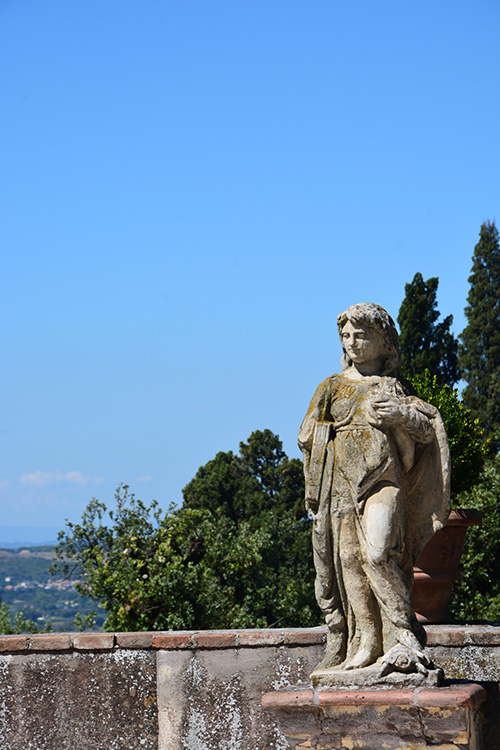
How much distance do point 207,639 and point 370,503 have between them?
1.92 metres

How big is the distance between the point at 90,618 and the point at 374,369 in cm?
798

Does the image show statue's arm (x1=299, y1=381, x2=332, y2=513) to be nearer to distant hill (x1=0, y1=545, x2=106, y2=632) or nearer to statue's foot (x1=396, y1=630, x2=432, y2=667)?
statue's foot (x1=396, y1=630, x2=432, y2=667)

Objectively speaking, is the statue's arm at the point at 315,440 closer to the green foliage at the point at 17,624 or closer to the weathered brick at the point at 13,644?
the weathered brick at the point at 13,644

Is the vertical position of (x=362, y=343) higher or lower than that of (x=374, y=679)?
higher

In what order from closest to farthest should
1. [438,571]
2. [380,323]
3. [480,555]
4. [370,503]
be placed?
1. [370,503]
2. [380,323]
3. [438,571]
4. [480,555]

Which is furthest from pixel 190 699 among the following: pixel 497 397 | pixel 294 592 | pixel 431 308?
pixel 497 397

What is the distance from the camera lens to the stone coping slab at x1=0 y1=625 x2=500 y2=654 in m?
6.15

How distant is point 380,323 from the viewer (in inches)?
213

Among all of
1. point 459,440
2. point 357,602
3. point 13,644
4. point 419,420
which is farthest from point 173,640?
point 459,440

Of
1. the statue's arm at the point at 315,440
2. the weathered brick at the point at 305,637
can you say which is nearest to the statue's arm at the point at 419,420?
the statue's arm at the point at 315,440

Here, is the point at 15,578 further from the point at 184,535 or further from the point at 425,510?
the point at 425,510

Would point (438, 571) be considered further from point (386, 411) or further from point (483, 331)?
point (483, 331)

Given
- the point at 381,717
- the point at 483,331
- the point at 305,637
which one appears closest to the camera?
the point at 381,717

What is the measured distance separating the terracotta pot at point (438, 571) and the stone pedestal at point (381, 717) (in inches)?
85.2
